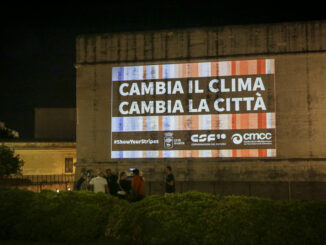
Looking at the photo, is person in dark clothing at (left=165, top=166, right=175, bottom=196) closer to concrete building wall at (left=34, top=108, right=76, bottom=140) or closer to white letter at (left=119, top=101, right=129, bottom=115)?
white letter at (left=119, top=101, right=129, bottom=115)

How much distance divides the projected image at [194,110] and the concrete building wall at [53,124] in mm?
18226

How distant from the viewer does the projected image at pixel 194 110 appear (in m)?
26.6

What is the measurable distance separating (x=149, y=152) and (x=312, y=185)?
10151mm

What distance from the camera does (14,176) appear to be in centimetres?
3619

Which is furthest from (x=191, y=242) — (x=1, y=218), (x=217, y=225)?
(x=1, y=218)

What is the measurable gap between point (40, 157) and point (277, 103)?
837 inches

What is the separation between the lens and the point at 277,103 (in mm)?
26594

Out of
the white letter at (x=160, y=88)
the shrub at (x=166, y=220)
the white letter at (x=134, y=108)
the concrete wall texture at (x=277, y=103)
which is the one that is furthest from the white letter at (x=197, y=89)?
the shrub at (x=166, y=220)

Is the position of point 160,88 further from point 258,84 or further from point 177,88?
point 258,84

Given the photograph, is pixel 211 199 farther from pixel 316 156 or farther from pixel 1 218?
pixel 316 156

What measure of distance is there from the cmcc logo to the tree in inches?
737

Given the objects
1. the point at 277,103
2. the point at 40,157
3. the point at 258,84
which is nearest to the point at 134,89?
the point at 258,84

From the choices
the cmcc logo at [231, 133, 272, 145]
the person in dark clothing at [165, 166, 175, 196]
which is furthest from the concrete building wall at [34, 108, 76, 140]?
the person in dark clothing at [165, 166, 175, 196]

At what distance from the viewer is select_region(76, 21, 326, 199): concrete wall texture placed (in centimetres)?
2609
